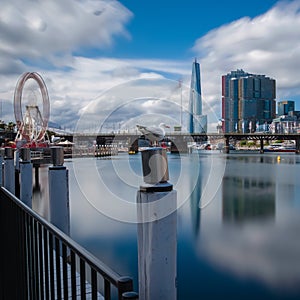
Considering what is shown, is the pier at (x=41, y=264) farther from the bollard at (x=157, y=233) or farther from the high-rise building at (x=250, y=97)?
the high-rise building at (x=250, y=97)

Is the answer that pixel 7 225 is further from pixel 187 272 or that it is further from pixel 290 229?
pixel 290 229

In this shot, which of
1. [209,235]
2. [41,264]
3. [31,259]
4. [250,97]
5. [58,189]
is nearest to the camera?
[41,264]

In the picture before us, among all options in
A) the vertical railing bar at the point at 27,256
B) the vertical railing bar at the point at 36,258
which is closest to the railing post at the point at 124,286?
the vertical railing bar at the point at 36,258

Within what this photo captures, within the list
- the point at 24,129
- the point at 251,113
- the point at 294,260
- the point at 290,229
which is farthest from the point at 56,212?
the point at 251,113

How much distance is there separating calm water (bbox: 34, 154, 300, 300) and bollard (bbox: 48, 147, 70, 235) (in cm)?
55

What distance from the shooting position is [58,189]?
440 centimetres

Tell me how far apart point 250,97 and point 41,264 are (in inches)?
5019

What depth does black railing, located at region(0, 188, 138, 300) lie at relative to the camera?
1440 mm

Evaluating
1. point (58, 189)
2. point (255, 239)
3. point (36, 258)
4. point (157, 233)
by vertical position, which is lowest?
point (255, 239)

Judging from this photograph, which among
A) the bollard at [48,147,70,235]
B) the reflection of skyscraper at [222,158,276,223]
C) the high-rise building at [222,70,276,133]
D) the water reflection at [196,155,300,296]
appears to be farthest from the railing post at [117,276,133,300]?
the high-rise building at [222,70,276,133]

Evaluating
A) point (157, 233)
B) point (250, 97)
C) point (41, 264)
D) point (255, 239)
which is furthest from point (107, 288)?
point (250, 97)

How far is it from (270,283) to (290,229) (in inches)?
197

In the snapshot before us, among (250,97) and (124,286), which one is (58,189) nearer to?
(124,286)

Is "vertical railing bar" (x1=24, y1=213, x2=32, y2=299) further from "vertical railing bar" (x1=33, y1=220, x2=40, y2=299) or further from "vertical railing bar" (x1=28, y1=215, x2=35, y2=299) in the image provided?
"vertical railing bar" (x1=33, y1=220, x2=40, y2=299)
